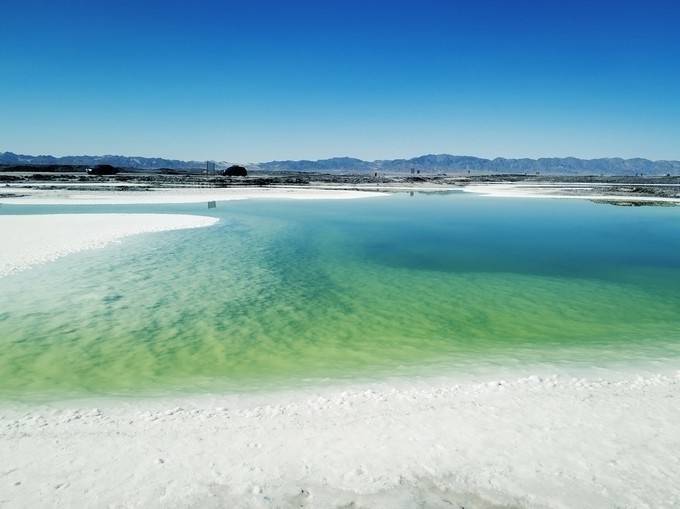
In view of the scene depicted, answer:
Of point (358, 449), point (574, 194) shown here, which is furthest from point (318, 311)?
point (574, 194)

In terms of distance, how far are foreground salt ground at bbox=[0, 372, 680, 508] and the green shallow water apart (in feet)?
3.96

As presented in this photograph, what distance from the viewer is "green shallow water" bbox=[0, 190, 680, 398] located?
9352 millimetres

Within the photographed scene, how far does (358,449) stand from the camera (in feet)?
20.1

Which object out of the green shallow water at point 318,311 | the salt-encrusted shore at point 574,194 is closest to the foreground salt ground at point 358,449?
the green shallow water at point 318,311

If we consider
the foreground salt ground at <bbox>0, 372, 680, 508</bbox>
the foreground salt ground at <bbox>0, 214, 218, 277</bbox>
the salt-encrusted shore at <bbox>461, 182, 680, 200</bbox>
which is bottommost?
the foreground salt ground at <bbox>0, 372, 680, 508</bbox>

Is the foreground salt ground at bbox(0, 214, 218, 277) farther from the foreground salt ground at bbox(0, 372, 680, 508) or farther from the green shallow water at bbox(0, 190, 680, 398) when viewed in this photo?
the foreground salt ground at bbox(0, 372, 680, 508)

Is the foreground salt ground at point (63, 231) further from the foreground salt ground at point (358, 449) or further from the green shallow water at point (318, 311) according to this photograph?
the foreground salt ground at point (358, 449)

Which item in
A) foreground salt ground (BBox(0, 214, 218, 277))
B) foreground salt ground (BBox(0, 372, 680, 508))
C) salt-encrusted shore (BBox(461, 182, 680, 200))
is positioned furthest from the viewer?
salt-encrusted shore (BBox(461, 182, 680, 200))

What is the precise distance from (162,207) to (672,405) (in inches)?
1581

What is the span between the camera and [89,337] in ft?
35.7

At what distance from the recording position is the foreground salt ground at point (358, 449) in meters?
5.25

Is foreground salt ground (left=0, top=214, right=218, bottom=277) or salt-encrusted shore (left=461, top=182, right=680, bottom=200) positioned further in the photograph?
salt-encrusted shore (left=461, top=182, right=680, bottom=200)

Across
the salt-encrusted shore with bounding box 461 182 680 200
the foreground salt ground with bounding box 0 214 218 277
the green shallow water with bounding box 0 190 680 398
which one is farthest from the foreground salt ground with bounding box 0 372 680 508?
the salt-encrusted shore with bounding box 461 182 680 200

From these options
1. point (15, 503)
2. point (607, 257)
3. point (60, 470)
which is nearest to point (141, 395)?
point (60, 470)
